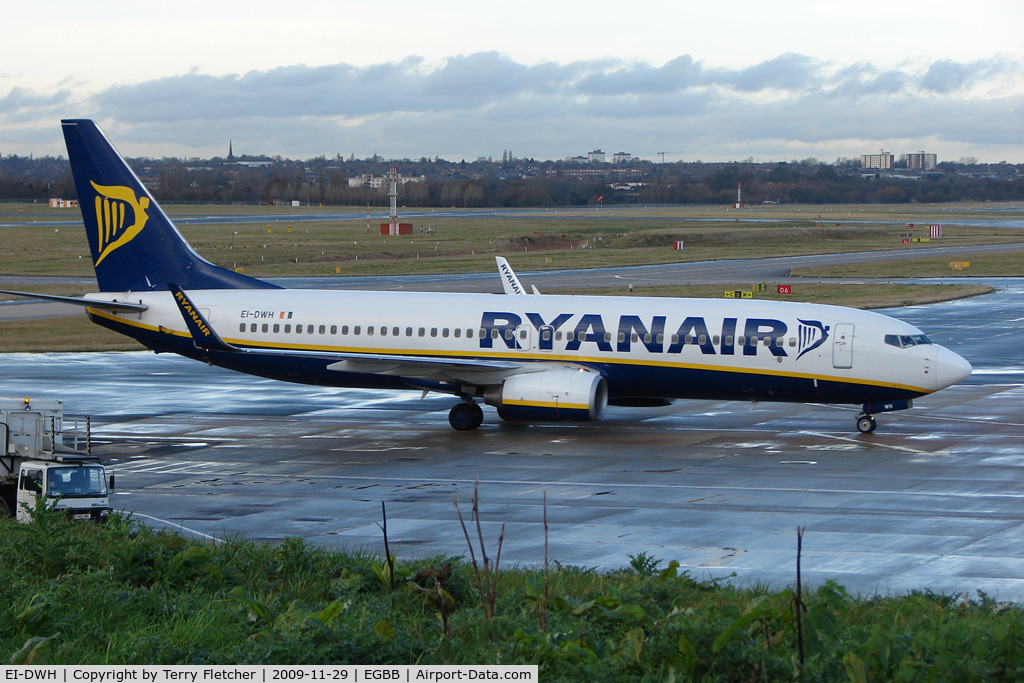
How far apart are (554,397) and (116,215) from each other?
1726 cm

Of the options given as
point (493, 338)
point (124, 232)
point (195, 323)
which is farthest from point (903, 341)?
point (124, 232)

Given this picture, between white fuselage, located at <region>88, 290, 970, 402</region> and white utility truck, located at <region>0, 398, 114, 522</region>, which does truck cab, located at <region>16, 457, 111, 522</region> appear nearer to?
white utility truck, located at <region>0, 398, 114, 522</region>

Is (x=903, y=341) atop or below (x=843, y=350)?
atop

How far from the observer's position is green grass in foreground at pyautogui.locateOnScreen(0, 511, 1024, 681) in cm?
1088

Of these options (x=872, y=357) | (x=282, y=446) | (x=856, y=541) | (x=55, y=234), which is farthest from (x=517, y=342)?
(x=55, y=234)

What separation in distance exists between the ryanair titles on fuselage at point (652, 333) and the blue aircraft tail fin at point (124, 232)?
29.3 feet

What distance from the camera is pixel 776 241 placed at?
133125 millimetres

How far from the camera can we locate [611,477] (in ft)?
90.3

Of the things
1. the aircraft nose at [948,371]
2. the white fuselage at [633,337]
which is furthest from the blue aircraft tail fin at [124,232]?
the aircraft nose at [948,371]

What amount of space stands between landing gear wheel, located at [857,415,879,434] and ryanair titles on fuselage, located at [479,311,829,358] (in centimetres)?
281

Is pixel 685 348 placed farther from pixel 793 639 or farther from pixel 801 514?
pixel 793 639

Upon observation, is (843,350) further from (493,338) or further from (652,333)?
(493,338)

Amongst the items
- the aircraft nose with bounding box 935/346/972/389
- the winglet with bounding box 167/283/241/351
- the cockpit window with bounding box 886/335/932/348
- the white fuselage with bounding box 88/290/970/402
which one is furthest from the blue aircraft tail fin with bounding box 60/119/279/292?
the aircraft nose with bounding box 935/346/972/389

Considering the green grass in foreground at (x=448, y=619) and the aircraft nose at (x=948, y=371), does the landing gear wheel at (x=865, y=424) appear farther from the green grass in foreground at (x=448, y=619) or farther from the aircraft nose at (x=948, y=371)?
the green grass in foreground at (x=448, y=619)
